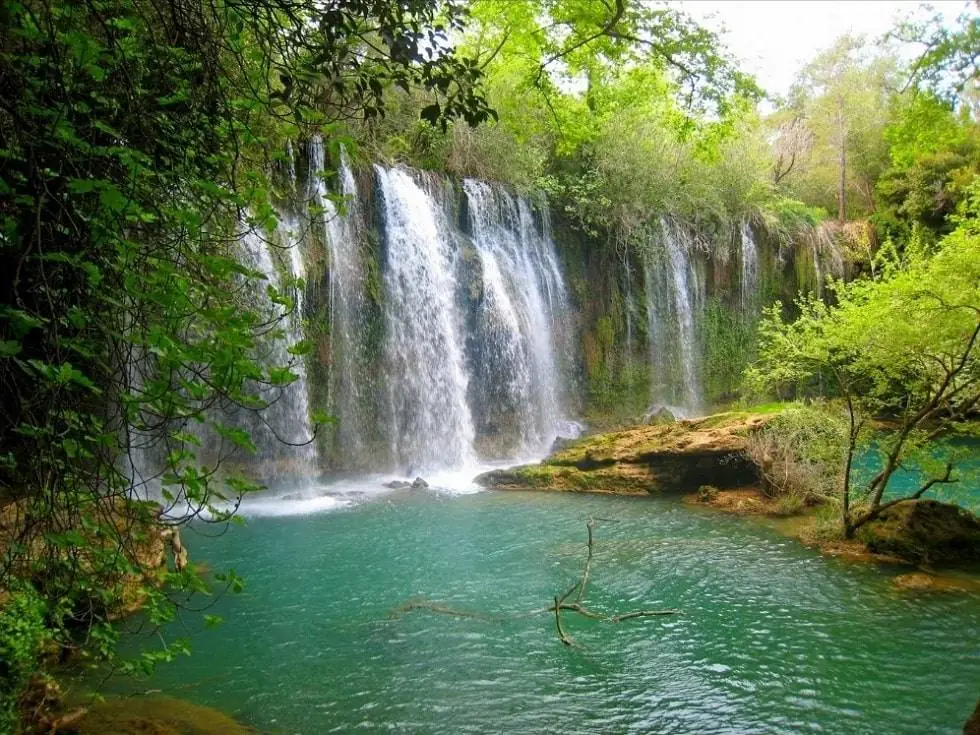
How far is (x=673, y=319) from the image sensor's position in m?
22.3

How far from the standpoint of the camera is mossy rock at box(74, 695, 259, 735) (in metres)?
4.81

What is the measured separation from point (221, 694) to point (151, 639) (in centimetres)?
138

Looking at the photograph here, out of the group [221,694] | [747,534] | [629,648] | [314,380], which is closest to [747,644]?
[629,648]

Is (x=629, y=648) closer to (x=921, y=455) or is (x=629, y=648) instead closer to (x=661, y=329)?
(x=921, y=455)

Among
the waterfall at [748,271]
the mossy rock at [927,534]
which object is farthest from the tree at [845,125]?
the mossy rock at [927,534]

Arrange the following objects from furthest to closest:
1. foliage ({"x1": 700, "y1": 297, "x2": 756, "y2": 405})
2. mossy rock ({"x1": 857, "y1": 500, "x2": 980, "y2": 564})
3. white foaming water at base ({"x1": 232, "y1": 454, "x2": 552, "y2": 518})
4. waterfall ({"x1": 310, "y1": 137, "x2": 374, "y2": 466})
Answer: foliage ({"x1": 700, "y1": 297, "x2": 756, "y2": 405}) → waterfall ({"x1": 310, "y1": 137, "x2": 374, "y2": 466}) → white foaming water at base ({"x1": 232, "y1": 454, "x2": 552, "y2": 518}) → mossy rock ({"x1": 857, "y1": 500, "x2": 980, "y2": 564})

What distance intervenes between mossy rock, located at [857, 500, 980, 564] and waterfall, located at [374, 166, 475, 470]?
9.20 metres

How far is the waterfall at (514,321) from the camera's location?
1758cm

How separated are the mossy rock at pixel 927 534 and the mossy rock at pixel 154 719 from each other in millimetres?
7977

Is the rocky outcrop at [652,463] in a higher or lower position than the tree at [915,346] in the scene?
lower

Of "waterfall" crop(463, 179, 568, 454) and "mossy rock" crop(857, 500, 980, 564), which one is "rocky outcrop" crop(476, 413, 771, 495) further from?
"mossy rock" crop(857, 500, 980, 564)

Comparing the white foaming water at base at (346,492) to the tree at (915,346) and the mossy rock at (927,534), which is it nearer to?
the tree at (915,346)

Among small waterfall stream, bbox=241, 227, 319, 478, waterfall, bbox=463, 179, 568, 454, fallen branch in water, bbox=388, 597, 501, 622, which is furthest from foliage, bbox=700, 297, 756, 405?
fallen branch in water, bbox=388, 597, 501, 622

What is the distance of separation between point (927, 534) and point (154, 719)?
29.4ft
